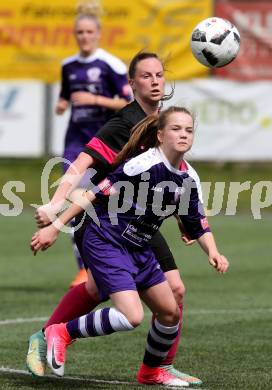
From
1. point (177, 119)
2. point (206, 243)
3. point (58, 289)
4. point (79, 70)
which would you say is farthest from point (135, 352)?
point (79, 70)

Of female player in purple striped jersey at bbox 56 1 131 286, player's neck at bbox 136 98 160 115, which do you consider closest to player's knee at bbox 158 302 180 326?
player's neck at bbox 136 98 160 115

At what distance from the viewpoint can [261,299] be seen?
10.1 metres

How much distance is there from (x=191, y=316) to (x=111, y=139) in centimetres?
279

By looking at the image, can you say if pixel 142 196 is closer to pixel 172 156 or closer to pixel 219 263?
pixel 172 156

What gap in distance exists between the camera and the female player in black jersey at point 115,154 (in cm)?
679

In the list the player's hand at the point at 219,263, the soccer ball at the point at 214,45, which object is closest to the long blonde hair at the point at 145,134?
the player's hand at the point at 219,263

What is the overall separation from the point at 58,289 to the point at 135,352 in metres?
2.90

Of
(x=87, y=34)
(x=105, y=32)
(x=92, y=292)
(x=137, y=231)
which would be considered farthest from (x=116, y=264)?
(x=105, y=32)

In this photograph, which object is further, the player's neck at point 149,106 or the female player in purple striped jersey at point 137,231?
the player's neck at point 149,106

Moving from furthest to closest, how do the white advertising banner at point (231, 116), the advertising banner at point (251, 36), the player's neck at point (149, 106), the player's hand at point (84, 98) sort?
the advertising banner at point (251, 36), the white advertising banner at point (231, 116), the player's hand at point (84, 98), the player's neck at point (149, 106)

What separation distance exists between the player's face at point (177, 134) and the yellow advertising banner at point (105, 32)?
11485 mm

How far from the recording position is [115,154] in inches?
268

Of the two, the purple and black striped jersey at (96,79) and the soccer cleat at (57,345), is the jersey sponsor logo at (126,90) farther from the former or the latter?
the soccer cleat at (57,345)

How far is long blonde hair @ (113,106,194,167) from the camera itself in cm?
653
